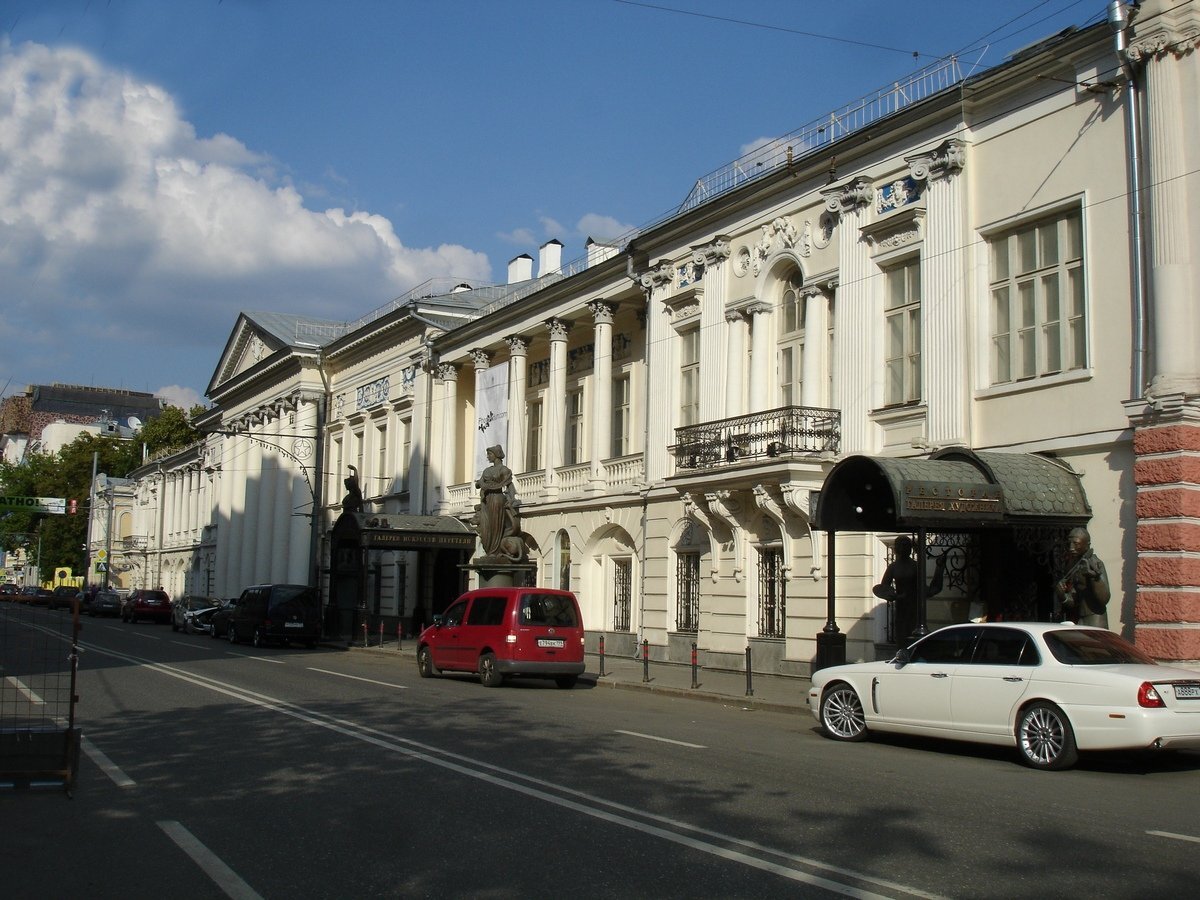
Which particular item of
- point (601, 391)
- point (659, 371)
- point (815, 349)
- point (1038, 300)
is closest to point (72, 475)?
point (601, 391)

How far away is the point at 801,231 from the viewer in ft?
82.4

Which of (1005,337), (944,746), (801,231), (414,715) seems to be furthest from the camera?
(801,231)

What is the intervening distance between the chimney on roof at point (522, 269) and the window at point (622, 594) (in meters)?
18.6

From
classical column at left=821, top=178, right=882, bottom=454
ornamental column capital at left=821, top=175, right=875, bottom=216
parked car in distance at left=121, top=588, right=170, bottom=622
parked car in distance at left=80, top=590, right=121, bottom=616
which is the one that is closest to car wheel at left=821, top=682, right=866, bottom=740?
classical column at left=821, top=178, right=882, bottom=454

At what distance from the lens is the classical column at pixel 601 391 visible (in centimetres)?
3291

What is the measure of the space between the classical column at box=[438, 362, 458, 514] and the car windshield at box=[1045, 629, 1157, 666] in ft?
97.9

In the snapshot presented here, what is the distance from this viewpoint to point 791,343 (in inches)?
1016

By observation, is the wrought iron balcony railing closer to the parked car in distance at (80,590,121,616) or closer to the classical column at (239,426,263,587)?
the classical column at (239,426,263,587)

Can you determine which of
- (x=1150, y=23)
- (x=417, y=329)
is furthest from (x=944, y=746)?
(x=417, y=329)

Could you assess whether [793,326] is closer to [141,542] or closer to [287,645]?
[287,645]

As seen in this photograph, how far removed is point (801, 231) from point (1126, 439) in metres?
9.24

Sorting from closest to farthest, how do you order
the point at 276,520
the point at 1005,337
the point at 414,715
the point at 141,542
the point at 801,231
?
the point at 414,715 < the point at 1005,337 < the point at 801,231 < the point at 276,520 < the point at 141,542

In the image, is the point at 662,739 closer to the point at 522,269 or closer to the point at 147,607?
the point at 522,269

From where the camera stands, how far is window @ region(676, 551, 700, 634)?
92.4 ft
